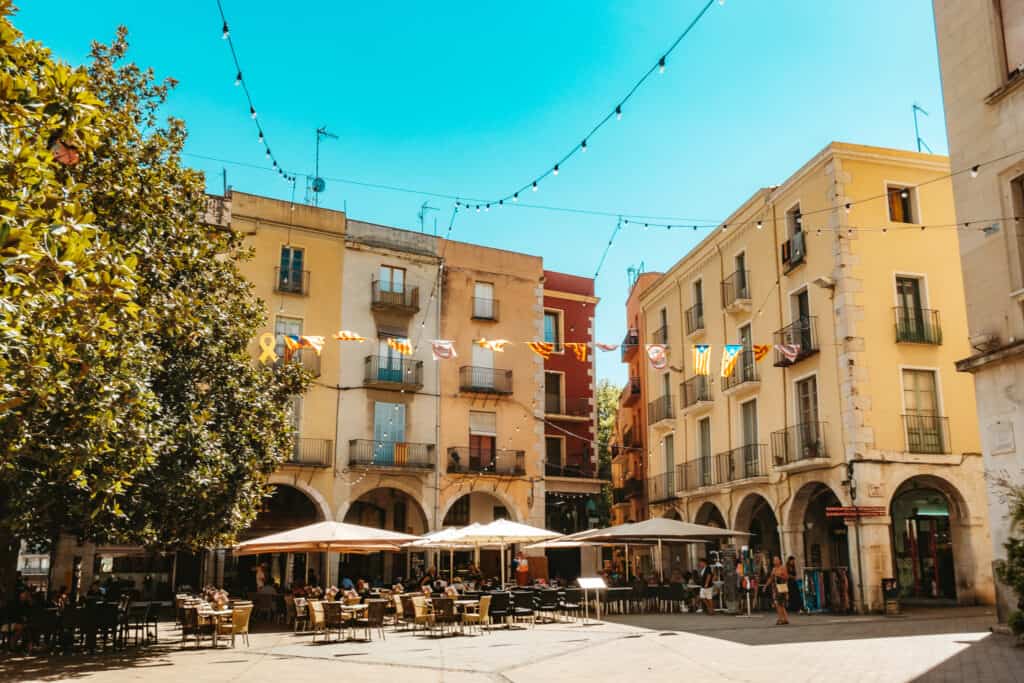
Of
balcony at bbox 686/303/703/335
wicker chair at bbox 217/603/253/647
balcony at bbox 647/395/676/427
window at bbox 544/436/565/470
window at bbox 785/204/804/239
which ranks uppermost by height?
window at bbox 785/204/804/239

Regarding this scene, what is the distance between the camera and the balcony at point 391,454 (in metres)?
28.5

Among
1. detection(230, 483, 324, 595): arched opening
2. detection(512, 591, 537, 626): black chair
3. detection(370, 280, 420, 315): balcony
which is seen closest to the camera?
detection(512, 591, 537, 626): black chair

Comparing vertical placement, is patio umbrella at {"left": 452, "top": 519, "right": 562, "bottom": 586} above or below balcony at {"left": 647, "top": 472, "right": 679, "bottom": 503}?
below

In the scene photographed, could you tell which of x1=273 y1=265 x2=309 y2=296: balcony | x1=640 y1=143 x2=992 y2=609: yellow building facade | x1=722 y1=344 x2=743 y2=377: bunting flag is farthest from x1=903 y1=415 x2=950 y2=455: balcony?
x1=273 y1=265 x2=309 y2=296: balcony

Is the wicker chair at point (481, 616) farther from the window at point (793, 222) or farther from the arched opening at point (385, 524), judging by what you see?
the window at point (793, 222)

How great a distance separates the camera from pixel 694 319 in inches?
1199

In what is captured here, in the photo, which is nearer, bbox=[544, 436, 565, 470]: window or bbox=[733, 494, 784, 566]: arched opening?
bbox=[733, 494, 784, 566]: arched opening

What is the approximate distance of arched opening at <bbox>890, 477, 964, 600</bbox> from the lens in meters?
25.0

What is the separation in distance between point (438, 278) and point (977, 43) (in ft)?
65.7

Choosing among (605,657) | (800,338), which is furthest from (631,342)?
(605,657)

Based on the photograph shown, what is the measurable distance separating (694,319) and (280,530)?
15318 millimetres

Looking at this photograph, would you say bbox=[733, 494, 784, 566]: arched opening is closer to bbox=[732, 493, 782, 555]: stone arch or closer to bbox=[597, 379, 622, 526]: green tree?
bbox=[732, 493, 782, 555]: stone arch

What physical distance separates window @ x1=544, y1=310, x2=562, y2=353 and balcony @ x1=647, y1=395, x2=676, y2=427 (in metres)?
4.30

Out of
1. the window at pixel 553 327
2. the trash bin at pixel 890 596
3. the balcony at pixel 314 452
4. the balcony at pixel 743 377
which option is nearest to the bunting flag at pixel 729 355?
the balcony at pixel 743 377
